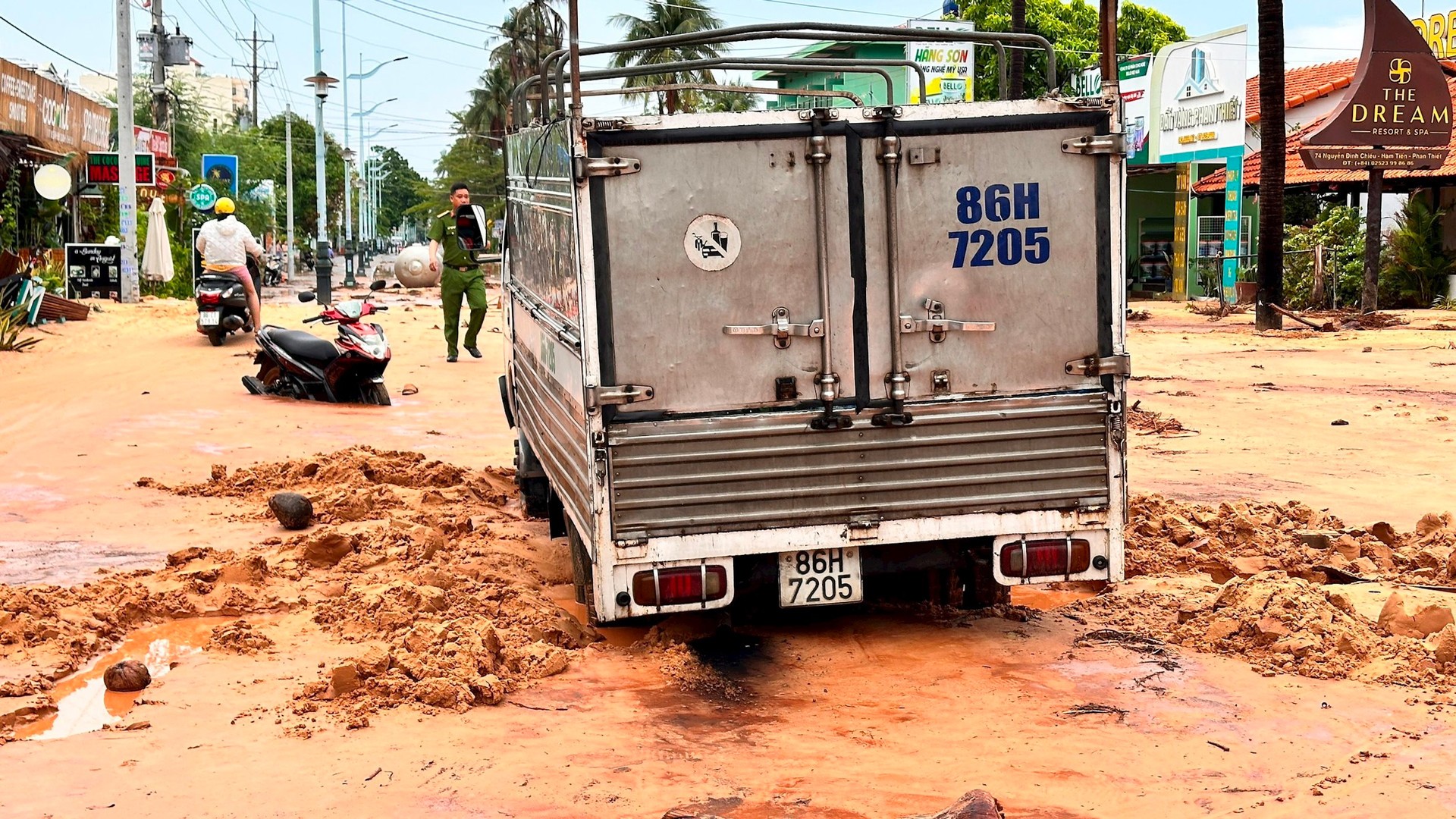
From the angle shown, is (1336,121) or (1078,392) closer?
(1078,392)

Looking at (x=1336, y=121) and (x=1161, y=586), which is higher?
(x=1336, y=121)

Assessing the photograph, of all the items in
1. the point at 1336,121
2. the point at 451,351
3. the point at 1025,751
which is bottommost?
the point at 1025,751

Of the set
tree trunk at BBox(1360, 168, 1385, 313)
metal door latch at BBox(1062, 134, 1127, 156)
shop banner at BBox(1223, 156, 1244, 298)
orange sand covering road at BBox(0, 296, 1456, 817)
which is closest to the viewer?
orange sand covering road at BBox(0, 296, 1456, 817)

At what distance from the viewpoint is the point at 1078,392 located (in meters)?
5.88

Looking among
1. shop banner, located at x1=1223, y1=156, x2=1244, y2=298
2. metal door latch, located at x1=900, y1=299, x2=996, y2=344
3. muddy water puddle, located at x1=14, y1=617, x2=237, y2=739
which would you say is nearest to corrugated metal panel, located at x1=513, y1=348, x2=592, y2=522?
metal door latch, located at x1=900, y1=299, x2=996, y2=344

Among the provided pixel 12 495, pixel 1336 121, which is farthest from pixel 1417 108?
pixel 12 495

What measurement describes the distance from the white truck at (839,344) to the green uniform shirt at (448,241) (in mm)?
10423

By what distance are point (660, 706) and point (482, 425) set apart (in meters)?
7.87

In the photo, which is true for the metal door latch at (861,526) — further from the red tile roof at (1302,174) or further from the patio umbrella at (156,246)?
the red tile roof at (1302,174)

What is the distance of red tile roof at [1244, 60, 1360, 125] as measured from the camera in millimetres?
34344

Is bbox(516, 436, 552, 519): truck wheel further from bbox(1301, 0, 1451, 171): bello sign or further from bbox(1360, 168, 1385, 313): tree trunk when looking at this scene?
bbox(1360, 168, 1385, 313): tree trunk

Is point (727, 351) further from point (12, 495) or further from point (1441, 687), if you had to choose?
point (12, 495)

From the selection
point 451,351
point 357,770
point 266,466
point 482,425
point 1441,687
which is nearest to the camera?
point 357,770

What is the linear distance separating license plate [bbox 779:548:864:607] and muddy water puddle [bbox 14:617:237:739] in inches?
93.1
